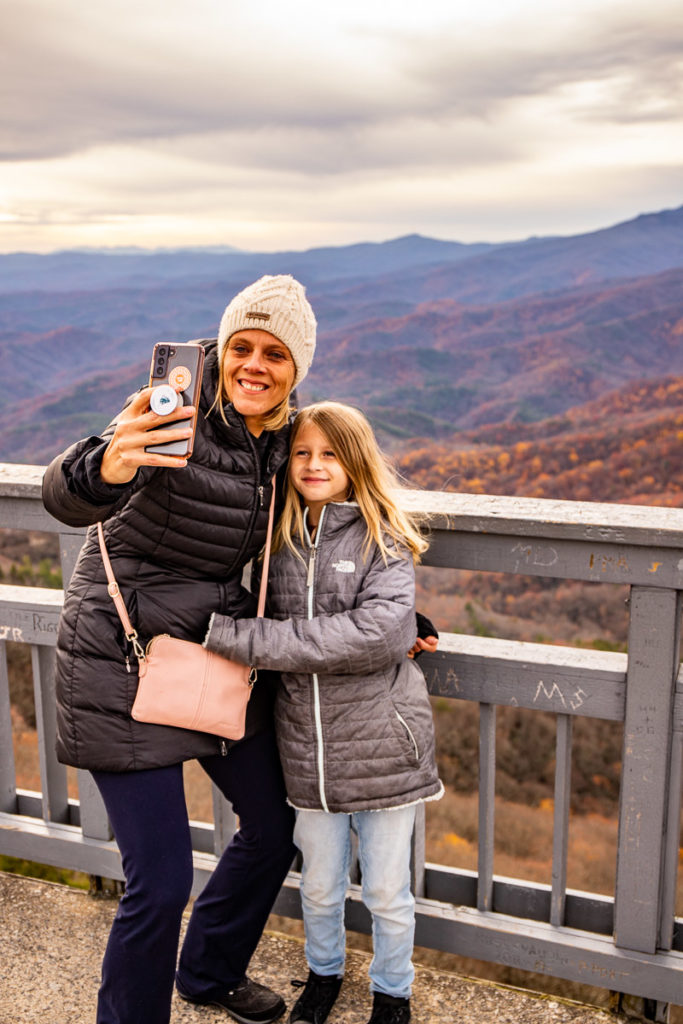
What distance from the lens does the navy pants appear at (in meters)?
1.88

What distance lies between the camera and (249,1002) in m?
2.26

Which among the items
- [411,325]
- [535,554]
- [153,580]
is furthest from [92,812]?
[411,325]

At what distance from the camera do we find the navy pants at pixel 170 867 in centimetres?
188

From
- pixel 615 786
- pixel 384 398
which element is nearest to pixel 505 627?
pixel 615 786

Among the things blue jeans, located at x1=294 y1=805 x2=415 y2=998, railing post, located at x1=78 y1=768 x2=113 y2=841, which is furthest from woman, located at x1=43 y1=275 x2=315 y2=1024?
railing post, located at x1=78 y1=768 x2=113 y2=841

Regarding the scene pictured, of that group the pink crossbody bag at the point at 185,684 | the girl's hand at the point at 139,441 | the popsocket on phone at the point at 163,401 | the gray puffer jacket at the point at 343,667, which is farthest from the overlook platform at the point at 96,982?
the popsocket on phone at the point at 163,401

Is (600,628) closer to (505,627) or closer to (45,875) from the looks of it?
(505,627)

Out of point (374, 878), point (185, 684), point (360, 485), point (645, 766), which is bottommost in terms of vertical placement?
point (374, 878)

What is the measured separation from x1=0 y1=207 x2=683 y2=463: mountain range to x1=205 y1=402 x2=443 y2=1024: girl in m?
53.5

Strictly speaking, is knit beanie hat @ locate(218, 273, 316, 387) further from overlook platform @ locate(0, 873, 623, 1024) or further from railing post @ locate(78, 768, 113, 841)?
overlook platform @ locate(0, 873, 623, 1024)

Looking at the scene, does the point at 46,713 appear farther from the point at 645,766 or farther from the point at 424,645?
the point at 645,766

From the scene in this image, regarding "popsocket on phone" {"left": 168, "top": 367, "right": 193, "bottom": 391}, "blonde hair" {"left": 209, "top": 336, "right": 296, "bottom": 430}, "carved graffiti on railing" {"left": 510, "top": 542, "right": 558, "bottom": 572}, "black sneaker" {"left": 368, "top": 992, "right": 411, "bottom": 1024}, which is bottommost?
"black sneaker" {"left": 368, "top": 992, "right": 411, "bottom": 1024}

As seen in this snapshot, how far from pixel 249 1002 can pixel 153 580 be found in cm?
117

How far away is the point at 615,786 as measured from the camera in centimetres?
1341
